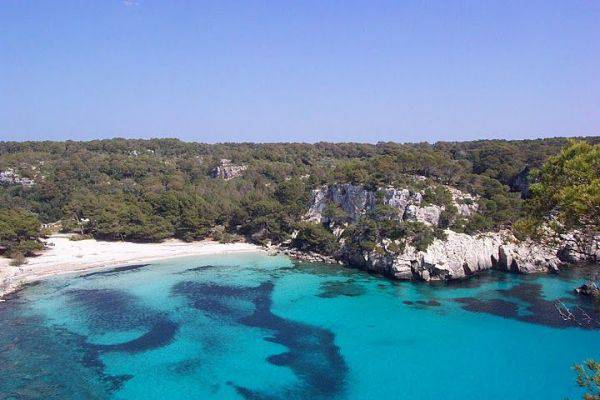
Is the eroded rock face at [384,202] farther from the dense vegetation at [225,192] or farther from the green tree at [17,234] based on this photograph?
the green tree at [17,234]

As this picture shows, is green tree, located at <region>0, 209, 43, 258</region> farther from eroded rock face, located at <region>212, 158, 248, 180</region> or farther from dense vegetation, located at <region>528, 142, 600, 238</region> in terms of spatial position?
dense vegetation, located at <region>528, 142, 600, 238</region>

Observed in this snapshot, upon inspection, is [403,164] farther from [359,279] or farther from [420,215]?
[359,279]

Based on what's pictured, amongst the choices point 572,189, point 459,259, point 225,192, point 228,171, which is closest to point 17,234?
point 225,192

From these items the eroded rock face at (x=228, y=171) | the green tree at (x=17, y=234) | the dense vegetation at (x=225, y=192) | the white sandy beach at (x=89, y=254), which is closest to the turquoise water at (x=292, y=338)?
the white sandy beach at (x=89, y=254)

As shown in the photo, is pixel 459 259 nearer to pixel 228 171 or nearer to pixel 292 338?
pixel 292 338

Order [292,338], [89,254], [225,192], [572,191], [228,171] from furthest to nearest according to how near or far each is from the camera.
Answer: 1. [228,171]
2. [225,192]
3. [89,254]
4. [292,338]
5. [572,191]
